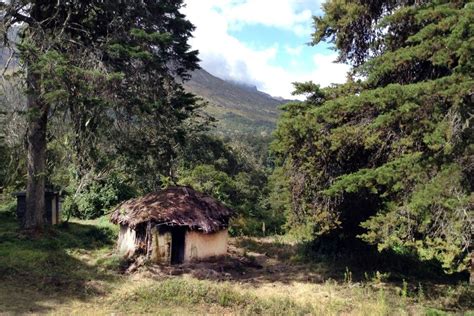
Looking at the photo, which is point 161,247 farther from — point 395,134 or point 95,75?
point 395,134

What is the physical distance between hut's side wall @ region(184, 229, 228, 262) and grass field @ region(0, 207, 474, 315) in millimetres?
443

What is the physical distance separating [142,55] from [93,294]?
7506mm

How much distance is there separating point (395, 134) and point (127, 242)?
10.4 m

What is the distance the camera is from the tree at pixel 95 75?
14688 mm

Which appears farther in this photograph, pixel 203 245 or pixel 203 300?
pixel 203 245

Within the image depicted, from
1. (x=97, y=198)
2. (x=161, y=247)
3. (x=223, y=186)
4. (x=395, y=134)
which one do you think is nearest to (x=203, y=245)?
(x=161, y=247)

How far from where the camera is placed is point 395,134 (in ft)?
41.7

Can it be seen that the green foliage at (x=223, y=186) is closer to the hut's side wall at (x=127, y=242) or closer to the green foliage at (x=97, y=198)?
the green foliage at (x=97, y=198)

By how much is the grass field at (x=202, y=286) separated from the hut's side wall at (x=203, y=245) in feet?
1.45

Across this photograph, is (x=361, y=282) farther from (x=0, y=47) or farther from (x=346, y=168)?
(x=0, y=47)

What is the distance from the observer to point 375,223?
1176 cm

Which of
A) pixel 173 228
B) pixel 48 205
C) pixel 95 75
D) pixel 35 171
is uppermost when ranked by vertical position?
pixel 95 75

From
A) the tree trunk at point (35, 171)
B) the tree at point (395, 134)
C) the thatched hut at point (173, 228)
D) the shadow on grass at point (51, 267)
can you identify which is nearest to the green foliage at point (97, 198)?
the shadow on grass at point (51, 267)

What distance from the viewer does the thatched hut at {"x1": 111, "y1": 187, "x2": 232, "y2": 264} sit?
54.2 ft
